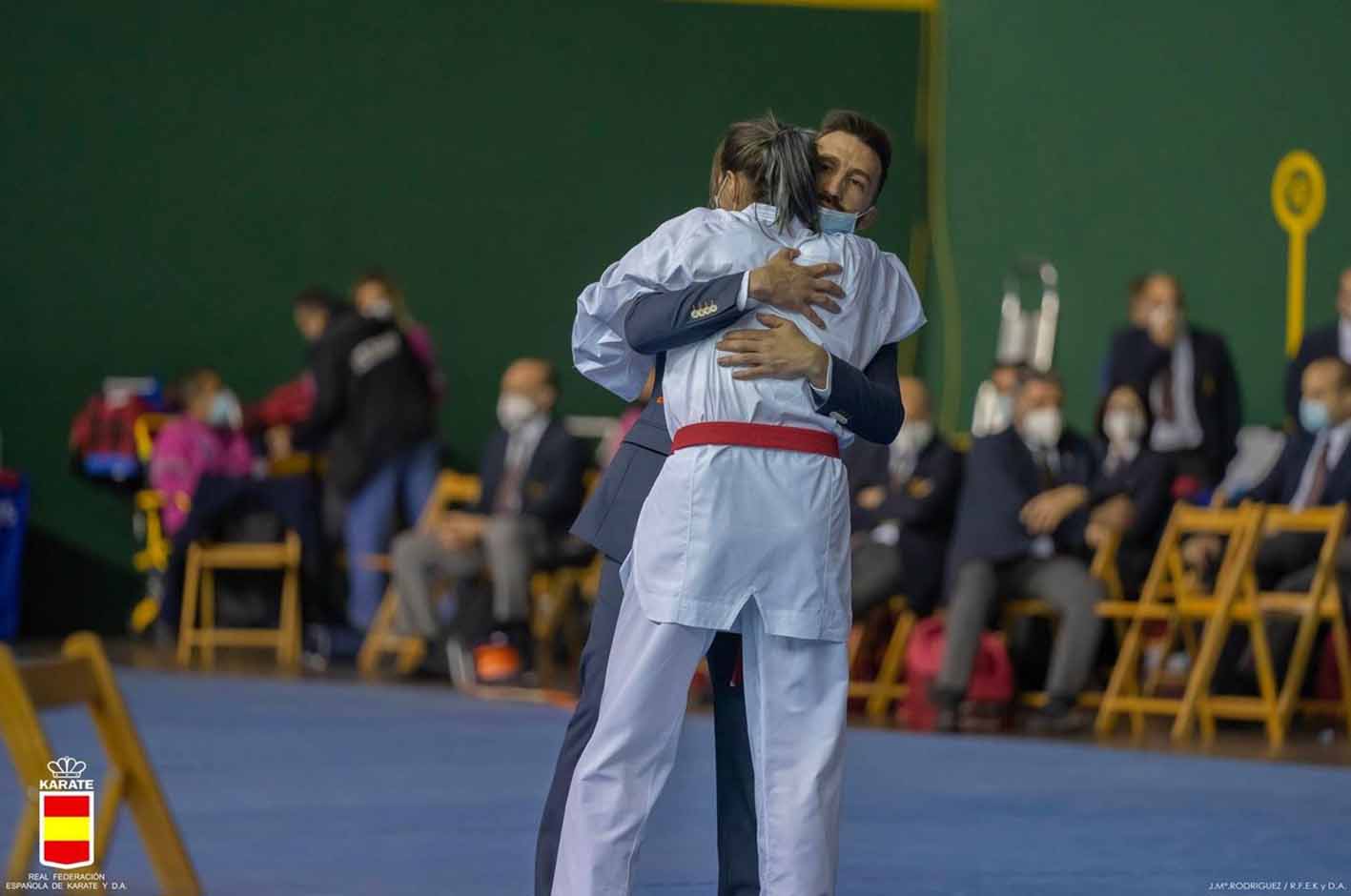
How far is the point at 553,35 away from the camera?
12.6 m

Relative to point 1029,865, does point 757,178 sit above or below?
above

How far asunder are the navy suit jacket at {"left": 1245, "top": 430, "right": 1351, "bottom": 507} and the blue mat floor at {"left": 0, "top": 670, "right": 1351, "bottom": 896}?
136cm

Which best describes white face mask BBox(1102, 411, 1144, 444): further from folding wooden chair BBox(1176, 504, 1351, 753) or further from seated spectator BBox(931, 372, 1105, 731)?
folding wooden chair BBox(1176, 504, 1351, 753)

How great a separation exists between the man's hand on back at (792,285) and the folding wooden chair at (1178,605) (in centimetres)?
464

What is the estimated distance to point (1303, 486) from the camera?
8.03 metres

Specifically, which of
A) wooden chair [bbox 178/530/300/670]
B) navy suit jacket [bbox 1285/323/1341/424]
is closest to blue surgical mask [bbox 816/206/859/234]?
navy suit jacket [bbox 1285/323/1341/424]

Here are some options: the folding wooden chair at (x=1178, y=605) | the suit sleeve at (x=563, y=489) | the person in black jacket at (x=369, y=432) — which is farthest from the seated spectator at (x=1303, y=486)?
the person in black jacket at (x=369, y=432)

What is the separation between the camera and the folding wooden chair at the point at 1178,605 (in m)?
7.63

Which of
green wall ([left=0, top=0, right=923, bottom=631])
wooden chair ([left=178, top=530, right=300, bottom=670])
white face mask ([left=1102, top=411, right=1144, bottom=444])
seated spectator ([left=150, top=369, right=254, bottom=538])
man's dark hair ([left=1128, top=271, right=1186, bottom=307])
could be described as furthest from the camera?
green wall ([left=0, top=0, right=923, bottom=631])

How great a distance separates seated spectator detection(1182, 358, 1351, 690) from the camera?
310 inches

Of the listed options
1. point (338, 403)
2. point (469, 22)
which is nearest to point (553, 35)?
point (469, 22)

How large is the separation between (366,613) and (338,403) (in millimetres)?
966

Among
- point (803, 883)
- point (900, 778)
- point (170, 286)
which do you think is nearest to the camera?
point (803, 883)

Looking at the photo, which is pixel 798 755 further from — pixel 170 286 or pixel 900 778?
pixel 170 286
